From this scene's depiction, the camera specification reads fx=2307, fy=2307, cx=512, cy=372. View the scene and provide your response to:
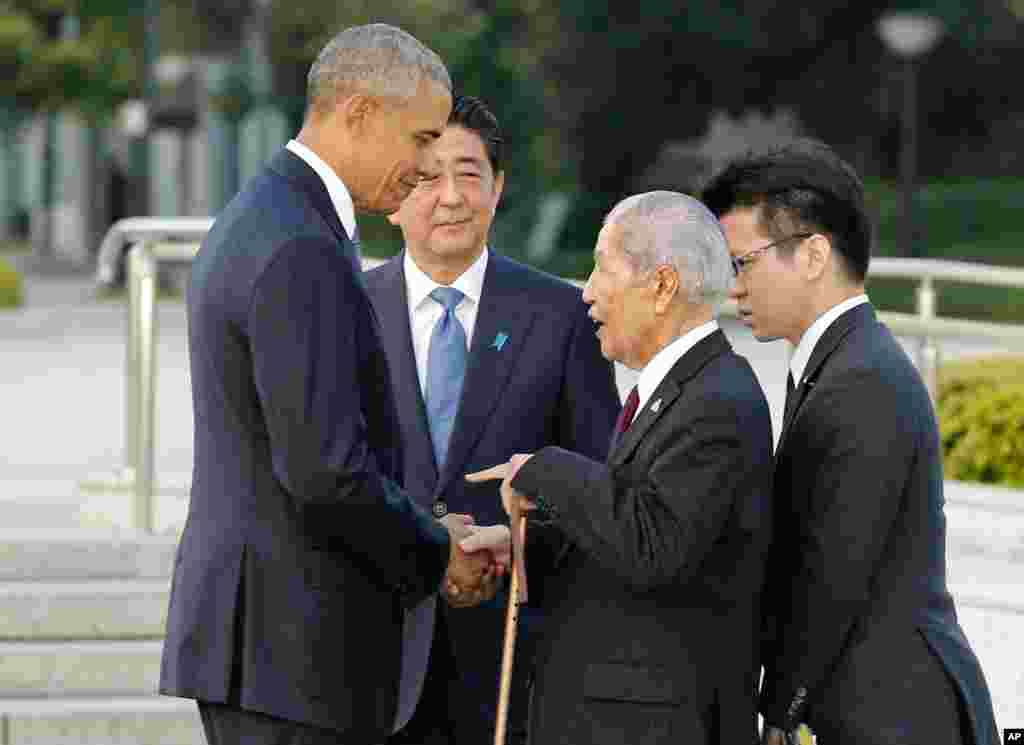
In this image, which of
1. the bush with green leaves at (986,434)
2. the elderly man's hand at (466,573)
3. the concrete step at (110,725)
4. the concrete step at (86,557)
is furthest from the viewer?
the bush with green leaves at (986,434)

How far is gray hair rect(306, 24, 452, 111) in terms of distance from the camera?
3.69 m

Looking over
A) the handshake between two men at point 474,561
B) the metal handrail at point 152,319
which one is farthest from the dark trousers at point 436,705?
the metal handrail at point 152,319

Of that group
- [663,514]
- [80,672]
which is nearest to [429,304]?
[663,514]

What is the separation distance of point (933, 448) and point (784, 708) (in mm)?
468

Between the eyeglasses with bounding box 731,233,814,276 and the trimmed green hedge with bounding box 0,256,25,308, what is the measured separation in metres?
22.9

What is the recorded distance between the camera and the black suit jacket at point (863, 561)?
353 cm

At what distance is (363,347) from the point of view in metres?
3.61

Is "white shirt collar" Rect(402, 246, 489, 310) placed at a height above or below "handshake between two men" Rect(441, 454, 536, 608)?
above

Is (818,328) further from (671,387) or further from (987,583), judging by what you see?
(987,583)

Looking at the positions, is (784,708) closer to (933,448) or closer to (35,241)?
(933,448)

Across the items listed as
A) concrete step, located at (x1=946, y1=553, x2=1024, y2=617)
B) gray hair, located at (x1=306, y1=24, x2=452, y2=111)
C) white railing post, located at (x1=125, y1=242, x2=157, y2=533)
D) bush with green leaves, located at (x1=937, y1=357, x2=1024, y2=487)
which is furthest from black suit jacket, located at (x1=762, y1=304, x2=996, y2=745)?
bush with green leaves, located at (x1=937, y1=357, x2=1024, y2=487)

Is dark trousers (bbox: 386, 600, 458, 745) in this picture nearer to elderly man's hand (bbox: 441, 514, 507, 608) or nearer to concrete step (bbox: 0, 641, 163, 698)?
elderly man's hand (bbox: 441, 514, 507, 608)

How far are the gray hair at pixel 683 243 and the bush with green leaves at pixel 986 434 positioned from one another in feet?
15.7

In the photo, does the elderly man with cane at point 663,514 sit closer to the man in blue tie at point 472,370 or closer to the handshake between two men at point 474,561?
the handshake between two men at point 474,561
